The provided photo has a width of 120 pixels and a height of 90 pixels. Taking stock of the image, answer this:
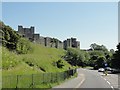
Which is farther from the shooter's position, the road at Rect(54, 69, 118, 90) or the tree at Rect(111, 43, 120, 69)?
the tree at Rect(111, 43, 120, 69)

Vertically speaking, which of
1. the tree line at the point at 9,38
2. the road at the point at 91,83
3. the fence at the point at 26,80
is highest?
the tree line at the point at 9,38

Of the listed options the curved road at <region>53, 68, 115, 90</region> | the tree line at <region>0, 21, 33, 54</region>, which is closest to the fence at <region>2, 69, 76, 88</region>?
the curved road at <region>53, 68, 115, 90</region>

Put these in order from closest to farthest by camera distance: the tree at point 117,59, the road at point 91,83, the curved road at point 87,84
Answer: the curved road at point 87,84
the road at point 91,83
the tree at point 117,59

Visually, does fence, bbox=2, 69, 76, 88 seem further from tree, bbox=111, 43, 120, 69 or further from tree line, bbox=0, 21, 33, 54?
tree, bbox=111, 43, 120, 69

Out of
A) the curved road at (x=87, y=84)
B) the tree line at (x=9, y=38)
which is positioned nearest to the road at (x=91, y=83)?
the curved road at (x=87, y=84)

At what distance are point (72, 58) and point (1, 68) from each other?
401 ft

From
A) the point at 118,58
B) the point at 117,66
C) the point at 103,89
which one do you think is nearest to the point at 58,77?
the point at 103,89

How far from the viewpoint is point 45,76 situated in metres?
34.7

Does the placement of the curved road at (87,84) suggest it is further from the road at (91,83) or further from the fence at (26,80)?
the fence at (26,80)

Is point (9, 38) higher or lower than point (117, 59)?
higher

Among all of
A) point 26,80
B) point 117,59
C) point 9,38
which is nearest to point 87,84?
point 26,80

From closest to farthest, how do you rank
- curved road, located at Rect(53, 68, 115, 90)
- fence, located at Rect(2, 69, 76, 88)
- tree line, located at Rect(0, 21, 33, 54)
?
fence, located at Rect(2, 69, 76, 88)
curved road, located at Rect(53, 68, 115, 90)
tree line, located at Rect(0, 21, 33, 54)

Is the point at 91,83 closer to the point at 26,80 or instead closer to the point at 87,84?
the point at 87,84

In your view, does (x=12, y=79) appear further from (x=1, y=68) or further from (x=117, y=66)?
(x=117, y=66)
